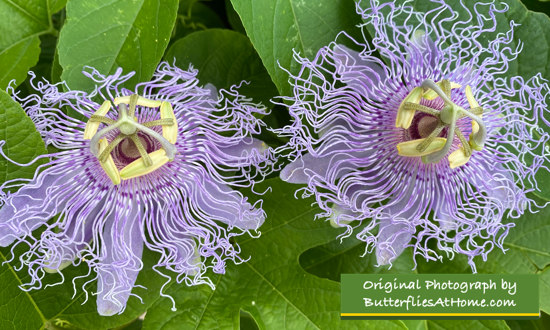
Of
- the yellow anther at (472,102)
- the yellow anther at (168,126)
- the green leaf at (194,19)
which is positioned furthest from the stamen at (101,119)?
the yellow anther at (472,102)

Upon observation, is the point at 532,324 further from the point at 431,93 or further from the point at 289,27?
the point at 289,27

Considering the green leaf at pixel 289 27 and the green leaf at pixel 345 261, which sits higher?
the green leaf at pixel 289 27

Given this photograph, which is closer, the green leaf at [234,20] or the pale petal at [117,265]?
the pale petal at [117,265]

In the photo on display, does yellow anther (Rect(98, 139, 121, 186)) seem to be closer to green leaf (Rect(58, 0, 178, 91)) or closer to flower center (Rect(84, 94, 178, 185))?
flower center (Rect(84, 94, 178, 185))

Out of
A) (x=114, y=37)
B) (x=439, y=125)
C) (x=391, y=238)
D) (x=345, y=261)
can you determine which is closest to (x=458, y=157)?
(x=439, y=125)

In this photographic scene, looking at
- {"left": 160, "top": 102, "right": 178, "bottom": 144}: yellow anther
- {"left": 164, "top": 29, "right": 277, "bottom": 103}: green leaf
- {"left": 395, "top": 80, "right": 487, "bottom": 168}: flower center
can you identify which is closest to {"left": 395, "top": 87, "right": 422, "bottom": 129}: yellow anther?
{"left": 395, "top": 80, "right": 487, "bottom": 168}: flower center

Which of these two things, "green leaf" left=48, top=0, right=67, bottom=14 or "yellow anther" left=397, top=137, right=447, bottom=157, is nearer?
"yellow anther" left=397, top=137, right=447, bottom=157

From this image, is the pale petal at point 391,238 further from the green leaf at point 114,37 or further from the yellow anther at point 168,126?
the green leaf at point 114,37
